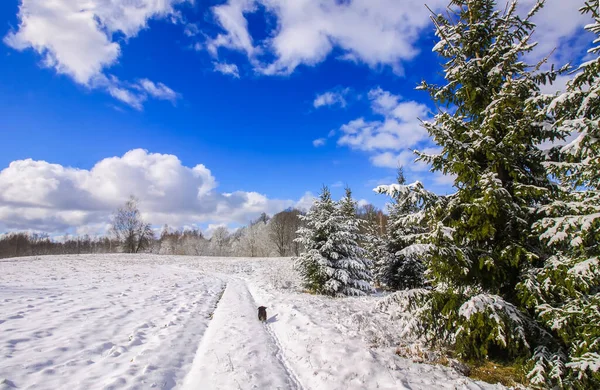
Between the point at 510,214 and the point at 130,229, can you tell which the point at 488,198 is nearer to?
the point at 510,214

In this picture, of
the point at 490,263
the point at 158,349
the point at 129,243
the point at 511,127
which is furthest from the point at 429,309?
the point at 129,243

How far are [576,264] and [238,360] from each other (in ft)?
22.6

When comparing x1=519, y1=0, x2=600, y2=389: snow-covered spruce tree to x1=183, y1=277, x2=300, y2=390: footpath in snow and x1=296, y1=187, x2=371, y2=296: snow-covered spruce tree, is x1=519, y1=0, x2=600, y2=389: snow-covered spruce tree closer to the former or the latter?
x1=183, y1=277, x2=300, y2=390: footpath in snow

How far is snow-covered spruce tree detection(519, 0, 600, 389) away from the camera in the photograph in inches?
164

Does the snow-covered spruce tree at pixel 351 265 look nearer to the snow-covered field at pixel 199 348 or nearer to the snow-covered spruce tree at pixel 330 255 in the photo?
the snow-covered spruce tree at pixel 330 255

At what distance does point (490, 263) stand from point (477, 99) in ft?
13.7

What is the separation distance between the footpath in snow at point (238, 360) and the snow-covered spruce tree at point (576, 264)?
4.66 m

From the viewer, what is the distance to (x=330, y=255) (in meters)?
16.1

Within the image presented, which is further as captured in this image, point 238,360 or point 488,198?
point 238,360

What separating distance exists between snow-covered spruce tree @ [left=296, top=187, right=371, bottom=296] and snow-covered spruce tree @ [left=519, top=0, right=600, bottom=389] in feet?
35.5

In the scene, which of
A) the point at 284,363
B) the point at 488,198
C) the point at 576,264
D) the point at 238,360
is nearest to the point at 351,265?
the point at 284,363

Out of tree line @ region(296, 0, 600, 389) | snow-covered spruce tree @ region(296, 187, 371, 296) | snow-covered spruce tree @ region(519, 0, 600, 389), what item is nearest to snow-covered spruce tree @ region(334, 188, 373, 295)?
snow-covered spruce tree @ region(296, 187, 371, 296)

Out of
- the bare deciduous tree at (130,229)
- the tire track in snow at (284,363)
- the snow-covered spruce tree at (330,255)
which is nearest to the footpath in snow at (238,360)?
the tire track in snow at (284,363)

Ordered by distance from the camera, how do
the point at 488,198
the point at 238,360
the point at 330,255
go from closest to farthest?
the point at 488,198 < the point at 238,360 < the point at 330,255
